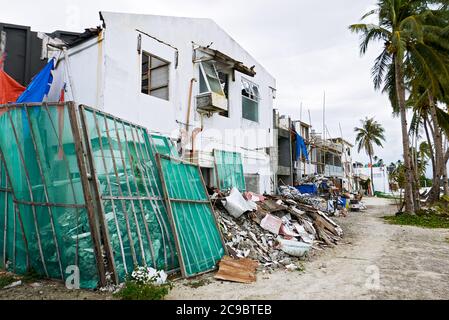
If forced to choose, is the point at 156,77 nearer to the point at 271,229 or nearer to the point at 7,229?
the point at 271,229

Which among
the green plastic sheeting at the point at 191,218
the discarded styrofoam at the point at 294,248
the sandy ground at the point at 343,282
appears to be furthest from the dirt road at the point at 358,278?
the green plastic sheeting at the point at 191,218

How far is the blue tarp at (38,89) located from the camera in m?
7.69

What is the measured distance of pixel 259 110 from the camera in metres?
14.4

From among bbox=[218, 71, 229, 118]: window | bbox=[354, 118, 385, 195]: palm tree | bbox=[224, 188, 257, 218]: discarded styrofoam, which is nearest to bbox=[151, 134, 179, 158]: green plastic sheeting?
bbox=[224, 188, 257, 218]: discarded styrofoam

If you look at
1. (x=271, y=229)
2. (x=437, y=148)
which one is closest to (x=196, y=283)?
(x=271, y=229)

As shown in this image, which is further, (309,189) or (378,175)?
(378,175)

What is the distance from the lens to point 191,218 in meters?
6.52

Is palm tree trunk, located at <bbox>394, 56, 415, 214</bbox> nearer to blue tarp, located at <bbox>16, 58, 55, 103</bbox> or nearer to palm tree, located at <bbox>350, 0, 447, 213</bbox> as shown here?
palm tree, located at <bbox>350, 0, 447, 213</bbox>

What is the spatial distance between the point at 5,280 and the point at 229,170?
7.70m

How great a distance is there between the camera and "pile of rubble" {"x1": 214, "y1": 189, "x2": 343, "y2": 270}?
23.6 feet

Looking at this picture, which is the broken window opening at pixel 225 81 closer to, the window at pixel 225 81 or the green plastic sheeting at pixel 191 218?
the window at pixel 225 81

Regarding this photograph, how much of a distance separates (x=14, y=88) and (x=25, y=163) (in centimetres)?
403

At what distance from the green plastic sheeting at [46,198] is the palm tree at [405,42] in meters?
15.8

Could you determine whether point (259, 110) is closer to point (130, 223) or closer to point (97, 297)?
point (130, 223)
